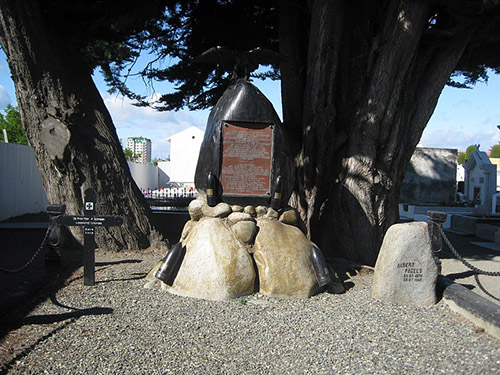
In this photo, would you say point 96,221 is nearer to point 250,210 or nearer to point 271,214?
point 250,210

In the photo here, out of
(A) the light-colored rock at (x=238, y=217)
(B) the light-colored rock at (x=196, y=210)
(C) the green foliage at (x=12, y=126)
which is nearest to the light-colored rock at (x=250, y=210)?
(A) the light-colored rock at (x=238, y=217)

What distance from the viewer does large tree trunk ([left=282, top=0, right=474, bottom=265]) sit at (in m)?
6.23

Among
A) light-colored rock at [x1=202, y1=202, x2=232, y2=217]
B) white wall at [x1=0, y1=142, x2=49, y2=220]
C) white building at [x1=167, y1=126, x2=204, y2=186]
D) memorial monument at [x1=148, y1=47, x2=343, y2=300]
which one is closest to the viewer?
memorial monument at [x1=148, y1=47, x2=343, y2=300]

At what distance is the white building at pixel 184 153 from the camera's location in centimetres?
3575

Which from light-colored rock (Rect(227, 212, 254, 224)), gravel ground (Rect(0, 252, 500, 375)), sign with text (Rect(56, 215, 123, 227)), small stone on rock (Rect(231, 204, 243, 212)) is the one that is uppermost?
small stone on rock (Rect(231, 204, 243, 212))

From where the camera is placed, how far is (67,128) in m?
6.68

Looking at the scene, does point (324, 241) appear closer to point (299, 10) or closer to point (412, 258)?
point (412, 258)

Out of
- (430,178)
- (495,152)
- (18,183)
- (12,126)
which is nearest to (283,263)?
(18,183)

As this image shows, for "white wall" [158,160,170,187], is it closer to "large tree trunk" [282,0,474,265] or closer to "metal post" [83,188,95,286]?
"large tree trunk" [282,0,474,265]

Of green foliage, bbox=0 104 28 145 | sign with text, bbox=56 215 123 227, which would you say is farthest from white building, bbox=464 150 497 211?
green foliage, bbox=0 104 28 145

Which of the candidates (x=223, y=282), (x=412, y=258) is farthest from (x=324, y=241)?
(x=223, y=282)

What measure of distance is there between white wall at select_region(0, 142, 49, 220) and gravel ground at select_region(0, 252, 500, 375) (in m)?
8.16

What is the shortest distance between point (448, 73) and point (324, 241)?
336 cm

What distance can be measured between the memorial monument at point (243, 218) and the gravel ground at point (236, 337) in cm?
23
